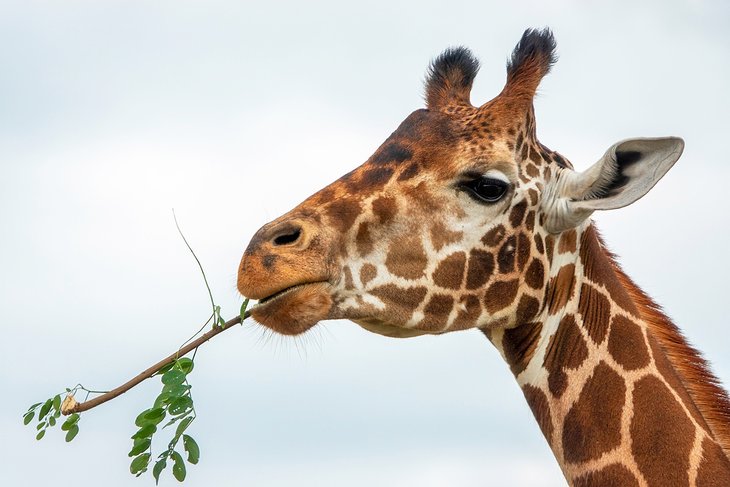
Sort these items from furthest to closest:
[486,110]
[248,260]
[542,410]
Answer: [486,110] → [542,410] → [248,260]

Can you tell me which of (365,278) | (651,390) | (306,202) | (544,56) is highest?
(544,56)

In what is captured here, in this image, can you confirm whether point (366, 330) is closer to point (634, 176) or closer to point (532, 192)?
point (532, 192)

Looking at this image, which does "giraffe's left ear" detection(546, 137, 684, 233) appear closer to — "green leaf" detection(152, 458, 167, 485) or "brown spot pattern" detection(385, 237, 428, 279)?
"brown spot pattern" detection(385, 237, 428, 279)

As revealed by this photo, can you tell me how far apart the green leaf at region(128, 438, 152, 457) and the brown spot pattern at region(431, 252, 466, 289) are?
8.26 feet

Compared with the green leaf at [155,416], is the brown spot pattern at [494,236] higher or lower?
higher

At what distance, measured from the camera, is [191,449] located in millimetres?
8227

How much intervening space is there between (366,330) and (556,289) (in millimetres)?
1564

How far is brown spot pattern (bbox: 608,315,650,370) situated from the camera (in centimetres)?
847

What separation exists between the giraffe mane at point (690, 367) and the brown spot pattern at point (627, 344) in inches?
12.5

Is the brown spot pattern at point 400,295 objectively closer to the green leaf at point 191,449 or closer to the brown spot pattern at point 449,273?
the brown spot pattern at point 449,273

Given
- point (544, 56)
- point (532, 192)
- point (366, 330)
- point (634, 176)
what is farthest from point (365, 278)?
point (544, 56)

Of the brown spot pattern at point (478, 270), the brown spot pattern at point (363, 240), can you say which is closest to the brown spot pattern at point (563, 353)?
the brown spot pattern at point (478, 270)

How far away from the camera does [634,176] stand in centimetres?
828

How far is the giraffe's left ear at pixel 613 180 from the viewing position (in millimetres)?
8133
